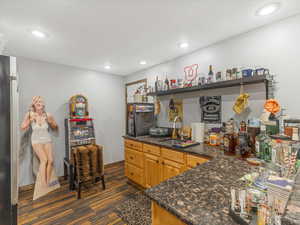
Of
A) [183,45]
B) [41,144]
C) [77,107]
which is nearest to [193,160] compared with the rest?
[183,45]

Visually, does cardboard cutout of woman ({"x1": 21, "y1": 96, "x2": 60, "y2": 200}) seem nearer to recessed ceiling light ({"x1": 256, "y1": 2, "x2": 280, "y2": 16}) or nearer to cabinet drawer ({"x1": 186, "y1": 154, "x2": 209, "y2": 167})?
cabinet drawer ({"x1": 186, "y1": 154, "x2": 209, "y2": 167})

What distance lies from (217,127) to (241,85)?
0.68 metres

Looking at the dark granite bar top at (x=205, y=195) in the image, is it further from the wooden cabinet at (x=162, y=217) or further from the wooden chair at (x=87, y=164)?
the wooden chair at (x=87, y=164)

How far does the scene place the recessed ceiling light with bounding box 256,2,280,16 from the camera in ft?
4.65

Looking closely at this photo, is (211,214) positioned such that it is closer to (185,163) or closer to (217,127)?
(185,163)

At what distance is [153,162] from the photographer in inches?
89.0

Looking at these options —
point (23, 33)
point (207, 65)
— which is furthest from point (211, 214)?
point (23, 33)

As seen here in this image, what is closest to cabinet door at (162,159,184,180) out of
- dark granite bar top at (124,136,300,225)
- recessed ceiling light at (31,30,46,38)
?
dark granite bar top at (124,136,300,225)

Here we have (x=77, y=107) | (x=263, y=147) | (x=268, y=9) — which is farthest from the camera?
(x=77, y=107)

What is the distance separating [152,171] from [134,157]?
48cm

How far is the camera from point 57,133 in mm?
3008

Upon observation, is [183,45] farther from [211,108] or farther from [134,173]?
[134,173]

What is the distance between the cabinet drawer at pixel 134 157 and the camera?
8.16ft

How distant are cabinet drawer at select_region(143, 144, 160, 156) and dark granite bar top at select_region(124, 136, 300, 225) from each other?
1.03 m
